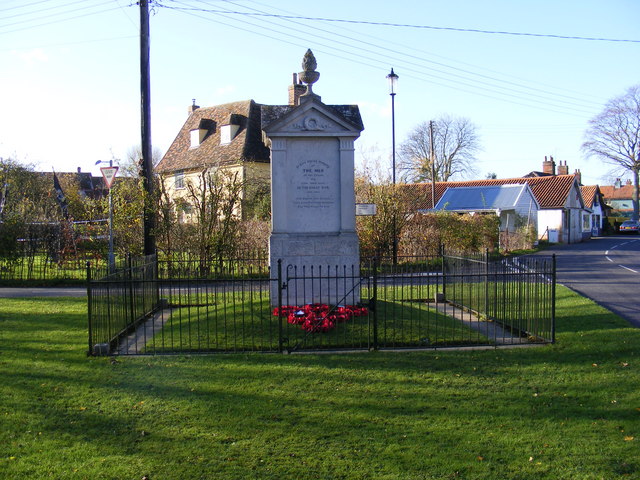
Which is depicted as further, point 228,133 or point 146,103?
point 228,133

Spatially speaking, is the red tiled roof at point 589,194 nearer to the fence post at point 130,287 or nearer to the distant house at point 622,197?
the distant house at point 622,197

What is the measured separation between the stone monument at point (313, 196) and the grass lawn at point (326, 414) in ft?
8.97

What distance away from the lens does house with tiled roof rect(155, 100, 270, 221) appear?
30094 mm

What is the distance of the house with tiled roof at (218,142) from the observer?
98.7ft

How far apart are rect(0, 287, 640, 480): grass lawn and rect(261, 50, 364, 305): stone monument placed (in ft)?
8.97

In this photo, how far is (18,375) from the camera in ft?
22.4

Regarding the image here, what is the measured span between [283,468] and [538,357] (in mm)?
4383

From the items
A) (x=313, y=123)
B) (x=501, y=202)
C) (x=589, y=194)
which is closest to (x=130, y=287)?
(x=313, y=123)

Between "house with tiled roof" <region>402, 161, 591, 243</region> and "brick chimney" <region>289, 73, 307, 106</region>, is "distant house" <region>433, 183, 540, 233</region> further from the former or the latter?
"brick chimney" <region>289, 73, 307, 106</region>

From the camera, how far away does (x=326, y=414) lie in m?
5.52

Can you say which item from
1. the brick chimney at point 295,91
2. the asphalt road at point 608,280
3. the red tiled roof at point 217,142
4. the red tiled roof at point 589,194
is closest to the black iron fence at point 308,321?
the asphalt road at point 608,280

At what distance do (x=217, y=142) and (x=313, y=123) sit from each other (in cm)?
2380

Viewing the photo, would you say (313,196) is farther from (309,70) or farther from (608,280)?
(608,280)

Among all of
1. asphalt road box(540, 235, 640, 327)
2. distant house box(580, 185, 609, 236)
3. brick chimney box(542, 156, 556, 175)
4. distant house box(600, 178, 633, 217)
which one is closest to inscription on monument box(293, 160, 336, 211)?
asphalt road box(540, 235, 640, 327)
